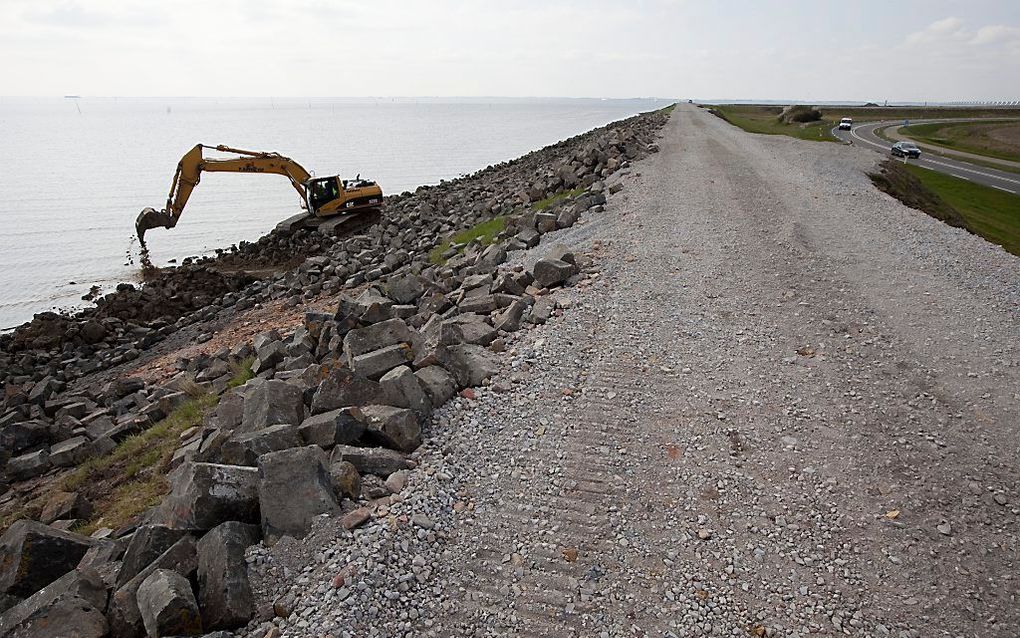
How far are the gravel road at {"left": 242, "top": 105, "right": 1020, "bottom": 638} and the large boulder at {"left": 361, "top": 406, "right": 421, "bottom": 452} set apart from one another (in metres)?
0.22

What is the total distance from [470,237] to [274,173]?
14878mm

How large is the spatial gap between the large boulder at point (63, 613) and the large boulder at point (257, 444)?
1.74 metres

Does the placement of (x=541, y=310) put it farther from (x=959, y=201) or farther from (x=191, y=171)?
(x=959, y=201)

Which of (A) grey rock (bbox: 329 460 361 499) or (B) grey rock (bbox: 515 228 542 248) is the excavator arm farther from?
(A) grey rock (bbox: 329 460 361 499)

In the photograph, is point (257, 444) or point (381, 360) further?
point (381, 360)

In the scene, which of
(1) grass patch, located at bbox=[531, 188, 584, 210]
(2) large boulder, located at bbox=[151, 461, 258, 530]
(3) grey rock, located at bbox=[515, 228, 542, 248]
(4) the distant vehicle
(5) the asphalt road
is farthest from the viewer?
(4) the distant vehicle

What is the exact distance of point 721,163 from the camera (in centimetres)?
2695

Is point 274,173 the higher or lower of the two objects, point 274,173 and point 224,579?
the higher

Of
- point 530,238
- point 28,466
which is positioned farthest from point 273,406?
point 530,238

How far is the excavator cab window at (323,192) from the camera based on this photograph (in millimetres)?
33269

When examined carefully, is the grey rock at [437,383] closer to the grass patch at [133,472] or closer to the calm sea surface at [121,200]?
the grass patch at [133,472]

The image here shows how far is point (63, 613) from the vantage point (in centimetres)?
539

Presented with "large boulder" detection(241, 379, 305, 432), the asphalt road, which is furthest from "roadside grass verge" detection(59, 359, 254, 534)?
the asphalt road

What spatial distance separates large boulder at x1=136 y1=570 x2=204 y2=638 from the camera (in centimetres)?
502
